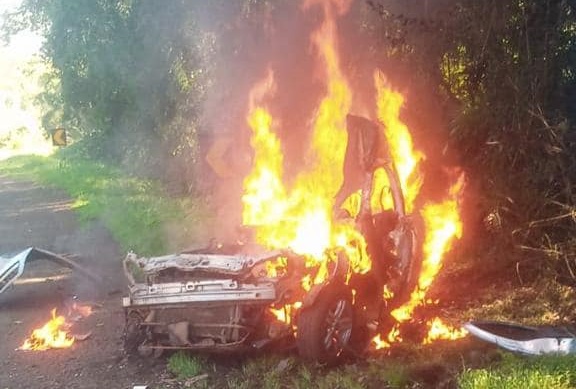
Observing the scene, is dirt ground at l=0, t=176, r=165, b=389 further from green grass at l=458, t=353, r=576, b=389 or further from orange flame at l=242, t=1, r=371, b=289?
green grass at l=458, t=353, r=576, b=389

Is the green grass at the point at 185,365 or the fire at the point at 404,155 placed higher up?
the fire at the point at 404,155

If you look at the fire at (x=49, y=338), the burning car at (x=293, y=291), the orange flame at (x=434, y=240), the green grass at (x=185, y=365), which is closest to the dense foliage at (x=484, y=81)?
the orange flame at (x=434, y=240)

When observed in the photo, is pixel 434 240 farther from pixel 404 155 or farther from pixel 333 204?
pixel 333 204

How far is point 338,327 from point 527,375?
1.83m

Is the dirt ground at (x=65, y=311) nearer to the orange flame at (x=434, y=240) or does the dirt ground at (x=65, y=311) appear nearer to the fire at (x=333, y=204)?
the fire at (x=333, y=204)

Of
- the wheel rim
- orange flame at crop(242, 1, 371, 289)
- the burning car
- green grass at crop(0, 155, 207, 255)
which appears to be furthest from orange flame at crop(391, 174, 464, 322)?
green grass at crop(0, 155, 207, 255)

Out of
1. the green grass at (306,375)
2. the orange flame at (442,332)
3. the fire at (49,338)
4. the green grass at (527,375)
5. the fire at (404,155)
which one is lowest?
the fire at (49,338)

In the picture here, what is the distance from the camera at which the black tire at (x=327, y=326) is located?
19.7 feet

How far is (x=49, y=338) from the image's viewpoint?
7.77 metres

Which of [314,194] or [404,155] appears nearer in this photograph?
[314,194]

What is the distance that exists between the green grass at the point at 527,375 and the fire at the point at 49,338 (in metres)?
4.69

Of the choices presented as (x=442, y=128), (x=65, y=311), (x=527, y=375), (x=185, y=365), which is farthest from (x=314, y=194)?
(x=65, y=311)

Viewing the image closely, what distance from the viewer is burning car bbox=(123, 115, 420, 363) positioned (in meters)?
6.21

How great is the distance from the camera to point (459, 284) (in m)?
9.29
